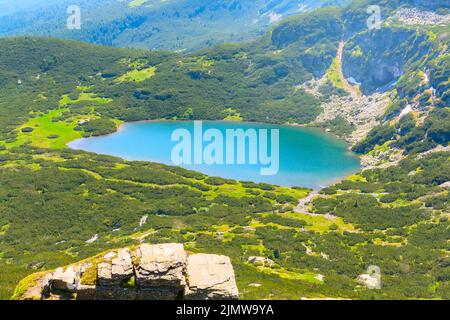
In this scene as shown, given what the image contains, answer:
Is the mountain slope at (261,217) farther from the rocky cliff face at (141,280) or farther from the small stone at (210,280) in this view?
the small stone at (210,280)

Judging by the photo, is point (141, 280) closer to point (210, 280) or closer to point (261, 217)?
point (210, 280)

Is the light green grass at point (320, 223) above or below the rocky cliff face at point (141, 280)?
below

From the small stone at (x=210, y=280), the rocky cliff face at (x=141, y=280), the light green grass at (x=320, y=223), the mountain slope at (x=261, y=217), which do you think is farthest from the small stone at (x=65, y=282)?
the light green grass at (x=320, y=223)

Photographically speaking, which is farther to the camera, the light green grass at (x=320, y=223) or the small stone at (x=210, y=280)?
the light green grass at (x=320, y=223)

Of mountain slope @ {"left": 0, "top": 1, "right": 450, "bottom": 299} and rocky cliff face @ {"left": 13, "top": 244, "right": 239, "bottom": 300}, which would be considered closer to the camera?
rocky cliff face @ {"left": 13, "top": 244, "right": 239, "bottom": 300}

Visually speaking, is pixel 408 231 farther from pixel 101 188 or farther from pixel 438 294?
pixel 101 188

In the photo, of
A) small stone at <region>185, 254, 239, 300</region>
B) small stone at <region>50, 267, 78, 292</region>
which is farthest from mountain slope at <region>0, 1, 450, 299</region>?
small stone at <region>185, 254, 239, 300</region>

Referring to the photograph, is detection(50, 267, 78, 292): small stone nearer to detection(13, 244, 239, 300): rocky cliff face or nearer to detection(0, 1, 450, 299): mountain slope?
detection(13, 244, 239, 300): rocky cliff face
